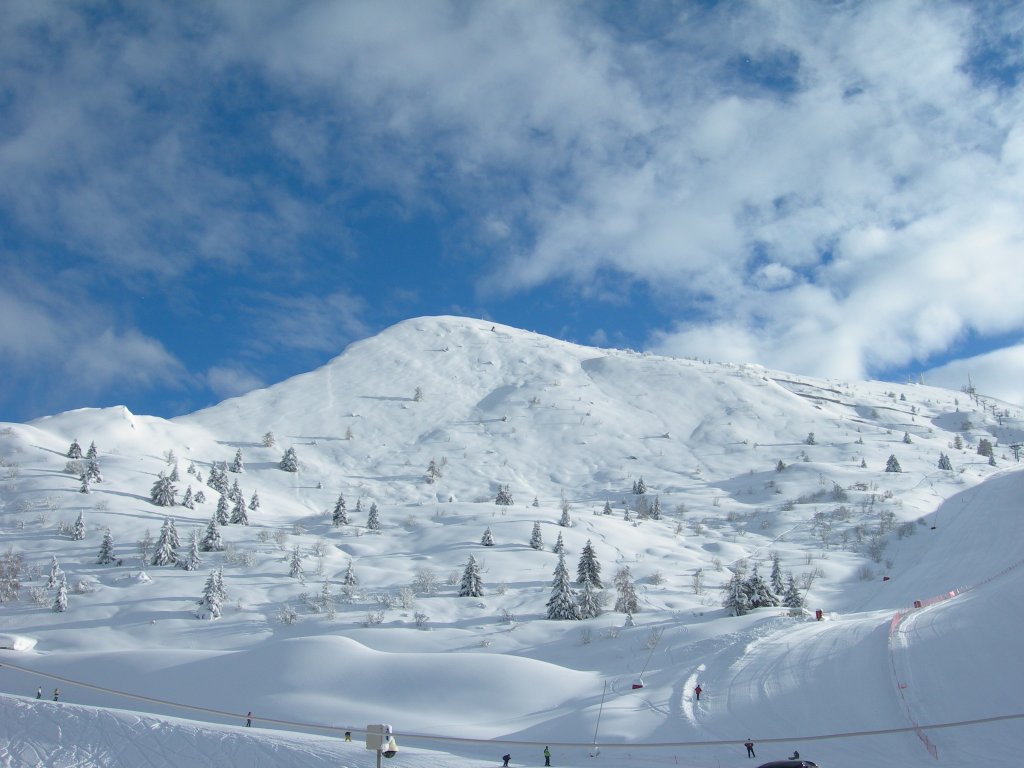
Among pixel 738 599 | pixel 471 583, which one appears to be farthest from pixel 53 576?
pixel 738 599

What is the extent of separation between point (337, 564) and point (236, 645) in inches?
646

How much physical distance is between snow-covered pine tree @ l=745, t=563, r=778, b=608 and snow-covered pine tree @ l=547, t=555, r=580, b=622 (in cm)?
1180

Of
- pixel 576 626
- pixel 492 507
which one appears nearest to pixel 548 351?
pixel 492 507

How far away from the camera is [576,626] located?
155ft

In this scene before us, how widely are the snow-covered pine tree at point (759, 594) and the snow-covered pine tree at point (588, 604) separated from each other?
10.4 metres

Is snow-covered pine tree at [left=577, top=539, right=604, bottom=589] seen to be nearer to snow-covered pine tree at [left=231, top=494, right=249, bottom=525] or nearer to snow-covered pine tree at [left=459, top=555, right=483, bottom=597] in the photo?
snow-covered pine tree at [left=459, top=555, right=483, bottom=597]

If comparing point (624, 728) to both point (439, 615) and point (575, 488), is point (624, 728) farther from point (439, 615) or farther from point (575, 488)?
point (575, 488)

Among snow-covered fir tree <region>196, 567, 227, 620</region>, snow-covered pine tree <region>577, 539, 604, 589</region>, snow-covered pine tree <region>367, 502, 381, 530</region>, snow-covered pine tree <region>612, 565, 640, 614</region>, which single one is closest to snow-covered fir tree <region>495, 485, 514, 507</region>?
snow-covered pine tree <region>367, 502, 381, 530</region>

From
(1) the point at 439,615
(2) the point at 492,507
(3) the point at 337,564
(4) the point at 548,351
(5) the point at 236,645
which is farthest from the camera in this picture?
(4) the point at 548,351

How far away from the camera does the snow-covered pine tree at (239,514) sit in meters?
73.6

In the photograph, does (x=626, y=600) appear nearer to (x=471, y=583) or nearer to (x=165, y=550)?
(x=471, y=583)

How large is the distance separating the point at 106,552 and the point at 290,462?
49.1 m

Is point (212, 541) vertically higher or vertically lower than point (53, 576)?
higher

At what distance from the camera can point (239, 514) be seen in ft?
243
